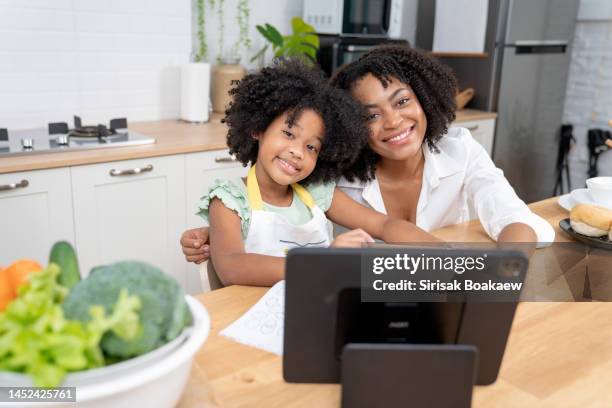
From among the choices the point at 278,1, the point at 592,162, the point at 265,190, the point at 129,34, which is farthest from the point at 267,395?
the point at 592,162

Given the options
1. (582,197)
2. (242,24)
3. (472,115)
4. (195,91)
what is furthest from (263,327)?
(472,115)

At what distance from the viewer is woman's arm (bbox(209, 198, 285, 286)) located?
1159 millimetres

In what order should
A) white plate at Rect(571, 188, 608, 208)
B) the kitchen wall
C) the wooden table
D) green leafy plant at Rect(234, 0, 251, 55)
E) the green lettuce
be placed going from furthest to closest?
the kitchen wall, green leafy plant at Rect(234, 0, 251, 55), white plate at Rect(571, 188, 608, 208), the wooden table, the green lettuce

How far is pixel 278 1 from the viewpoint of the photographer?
10.3ft

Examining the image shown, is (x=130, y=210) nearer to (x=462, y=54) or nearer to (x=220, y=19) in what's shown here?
(x=220, y=19)

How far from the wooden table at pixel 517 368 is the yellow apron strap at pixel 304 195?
459 millimetres

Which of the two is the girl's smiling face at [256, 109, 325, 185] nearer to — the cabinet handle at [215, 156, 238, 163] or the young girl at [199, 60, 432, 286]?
the young girl at [199, 60, 432, 286]

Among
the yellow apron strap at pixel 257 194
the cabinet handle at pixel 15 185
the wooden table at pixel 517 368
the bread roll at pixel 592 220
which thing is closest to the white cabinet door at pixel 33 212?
the cabinet handle at pixel 15 185

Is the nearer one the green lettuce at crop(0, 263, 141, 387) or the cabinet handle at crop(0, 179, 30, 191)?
the green lettuce at crop(0, 263, 141, 387)

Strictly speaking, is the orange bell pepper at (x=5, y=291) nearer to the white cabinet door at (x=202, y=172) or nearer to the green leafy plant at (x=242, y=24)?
the white cabinet door at (x=202, y=172)

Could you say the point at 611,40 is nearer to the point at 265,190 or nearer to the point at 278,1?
the point at 278,1

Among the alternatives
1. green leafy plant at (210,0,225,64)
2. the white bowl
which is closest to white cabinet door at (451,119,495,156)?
green leafy plant at (210,0,225,64)

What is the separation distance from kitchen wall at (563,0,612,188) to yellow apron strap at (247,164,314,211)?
2.80 meters

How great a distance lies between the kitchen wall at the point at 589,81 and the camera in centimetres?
350
